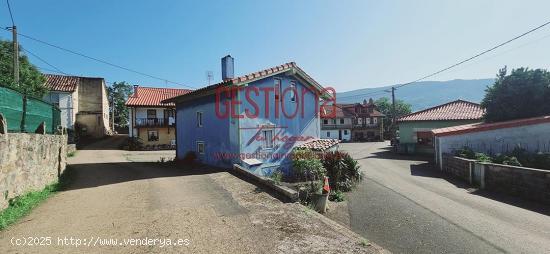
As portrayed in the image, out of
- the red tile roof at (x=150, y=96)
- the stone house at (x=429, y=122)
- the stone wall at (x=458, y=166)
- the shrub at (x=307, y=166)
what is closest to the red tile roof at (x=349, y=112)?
the stone house at (x=429, y=122)

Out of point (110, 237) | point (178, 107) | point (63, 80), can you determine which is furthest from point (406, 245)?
point (63, 80)

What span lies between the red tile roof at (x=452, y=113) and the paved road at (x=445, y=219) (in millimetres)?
16554

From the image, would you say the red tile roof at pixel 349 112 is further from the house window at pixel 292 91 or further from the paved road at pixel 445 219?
the paved road at pixel 445 219

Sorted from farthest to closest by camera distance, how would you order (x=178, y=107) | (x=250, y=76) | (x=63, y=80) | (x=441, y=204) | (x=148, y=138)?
(x=63, y=80), (x=148, y=138), (x=178, y=107), (x=250, y=76), (x=441, y=204)

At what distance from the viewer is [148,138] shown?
112ft

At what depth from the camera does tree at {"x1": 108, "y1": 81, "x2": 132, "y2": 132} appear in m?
64.2

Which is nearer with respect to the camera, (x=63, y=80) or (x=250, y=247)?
(x=250, y=247)

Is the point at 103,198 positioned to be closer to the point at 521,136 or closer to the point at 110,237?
the point at 110,237

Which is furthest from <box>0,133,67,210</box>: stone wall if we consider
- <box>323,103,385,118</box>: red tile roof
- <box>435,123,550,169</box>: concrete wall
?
<box>323,103,385,118</box>: red tile roof

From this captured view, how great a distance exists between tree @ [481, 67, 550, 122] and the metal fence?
92.1 ft

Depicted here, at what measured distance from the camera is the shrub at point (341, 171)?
47.3 feet

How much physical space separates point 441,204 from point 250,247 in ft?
29.1

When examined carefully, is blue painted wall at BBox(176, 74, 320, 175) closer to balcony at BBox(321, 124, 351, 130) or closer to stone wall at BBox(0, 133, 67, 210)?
stone wall at BBox(0, 133, 67, 210)

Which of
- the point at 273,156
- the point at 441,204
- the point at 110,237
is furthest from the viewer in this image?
the point at 273,156
